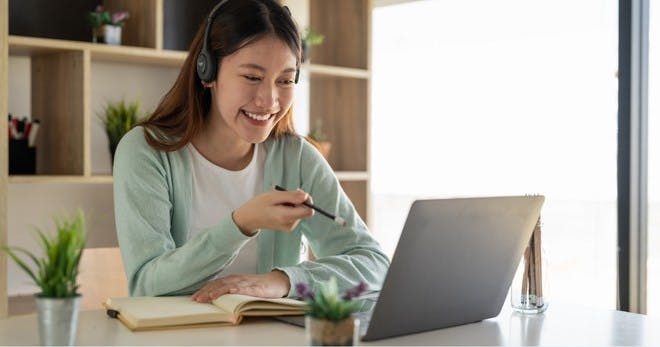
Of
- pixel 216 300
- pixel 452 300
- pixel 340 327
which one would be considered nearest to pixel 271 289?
pixel 216 300

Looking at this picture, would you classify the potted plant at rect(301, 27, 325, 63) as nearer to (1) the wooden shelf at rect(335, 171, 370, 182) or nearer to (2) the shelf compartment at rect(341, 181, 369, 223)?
(1) the wooden shelf at rect(335, 171, 370, 182)

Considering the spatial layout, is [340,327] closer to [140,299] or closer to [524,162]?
[140,299]

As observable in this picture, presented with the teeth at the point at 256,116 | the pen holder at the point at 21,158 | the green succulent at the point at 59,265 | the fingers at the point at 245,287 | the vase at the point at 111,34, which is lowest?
the fingers at the point at 245,287

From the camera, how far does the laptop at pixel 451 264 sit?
1301mm

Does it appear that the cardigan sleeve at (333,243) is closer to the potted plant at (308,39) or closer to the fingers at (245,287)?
the fingers at (245,287)

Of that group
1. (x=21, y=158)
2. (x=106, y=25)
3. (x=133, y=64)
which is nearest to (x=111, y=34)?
(x=106, y=25)

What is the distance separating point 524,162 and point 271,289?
330 centimetres

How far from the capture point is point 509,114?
15.4 feet

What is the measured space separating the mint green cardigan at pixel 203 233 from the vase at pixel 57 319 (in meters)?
0.45

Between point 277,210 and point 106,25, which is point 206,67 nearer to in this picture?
point 277,210

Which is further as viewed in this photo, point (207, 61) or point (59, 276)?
point (207, 61)

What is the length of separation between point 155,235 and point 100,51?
132cm

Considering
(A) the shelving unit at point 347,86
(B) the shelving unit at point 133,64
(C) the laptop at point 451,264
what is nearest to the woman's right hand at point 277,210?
(C) the laptop at point 451,264

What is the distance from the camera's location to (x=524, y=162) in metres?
4.64
